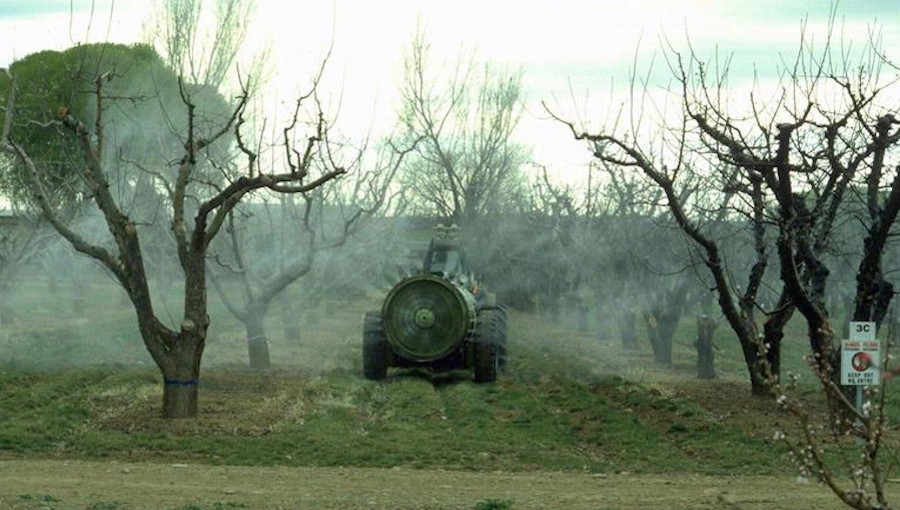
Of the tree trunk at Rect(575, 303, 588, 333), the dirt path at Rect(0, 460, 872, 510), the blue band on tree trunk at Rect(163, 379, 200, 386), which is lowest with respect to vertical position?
the dirt path at Rect(0, 460, 872, 510)

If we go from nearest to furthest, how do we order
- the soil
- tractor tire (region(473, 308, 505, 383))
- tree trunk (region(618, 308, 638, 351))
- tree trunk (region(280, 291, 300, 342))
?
the soil, tractor tire (region(473, 308, 505, 383)), tree trunk (region(280, 291, 300, 342)), tree trunk (region(618, 308, 638, 351))

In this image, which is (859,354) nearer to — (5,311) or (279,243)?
(279,243)

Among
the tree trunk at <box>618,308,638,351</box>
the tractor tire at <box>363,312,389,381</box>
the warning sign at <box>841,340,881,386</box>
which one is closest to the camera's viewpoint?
the warning sign at <box>841,340,881,386</box>

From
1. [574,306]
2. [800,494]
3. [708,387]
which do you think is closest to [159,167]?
[708,387]

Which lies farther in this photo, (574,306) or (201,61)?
(574,306)

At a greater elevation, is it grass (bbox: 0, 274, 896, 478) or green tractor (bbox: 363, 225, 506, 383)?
green tractor (bbox: 363, 225, 506, 383)

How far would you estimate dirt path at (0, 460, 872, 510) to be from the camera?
11.9m

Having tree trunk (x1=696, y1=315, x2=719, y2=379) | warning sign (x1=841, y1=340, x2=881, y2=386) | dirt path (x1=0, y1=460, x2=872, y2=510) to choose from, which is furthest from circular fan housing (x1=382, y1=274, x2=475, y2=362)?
warning sign (x1=841, y1=340, x2=881, y2=386)

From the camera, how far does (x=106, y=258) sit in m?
18.1

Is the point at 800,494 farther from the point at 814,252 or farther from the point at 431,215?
the point at 431,215

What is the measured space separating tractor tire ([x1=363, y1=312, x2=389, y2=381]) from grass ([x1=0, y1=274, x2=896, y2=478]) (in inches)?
17.3

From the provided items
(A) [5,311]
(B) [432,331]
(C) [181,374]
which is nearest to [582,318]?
(A) [5,311]

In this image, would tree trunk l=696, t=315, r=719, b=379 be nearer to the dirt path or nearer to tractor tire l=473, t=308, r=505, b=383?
tractor tire l=473, t=308, r=505, b=383

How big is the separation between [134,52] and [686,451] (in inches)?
1157
